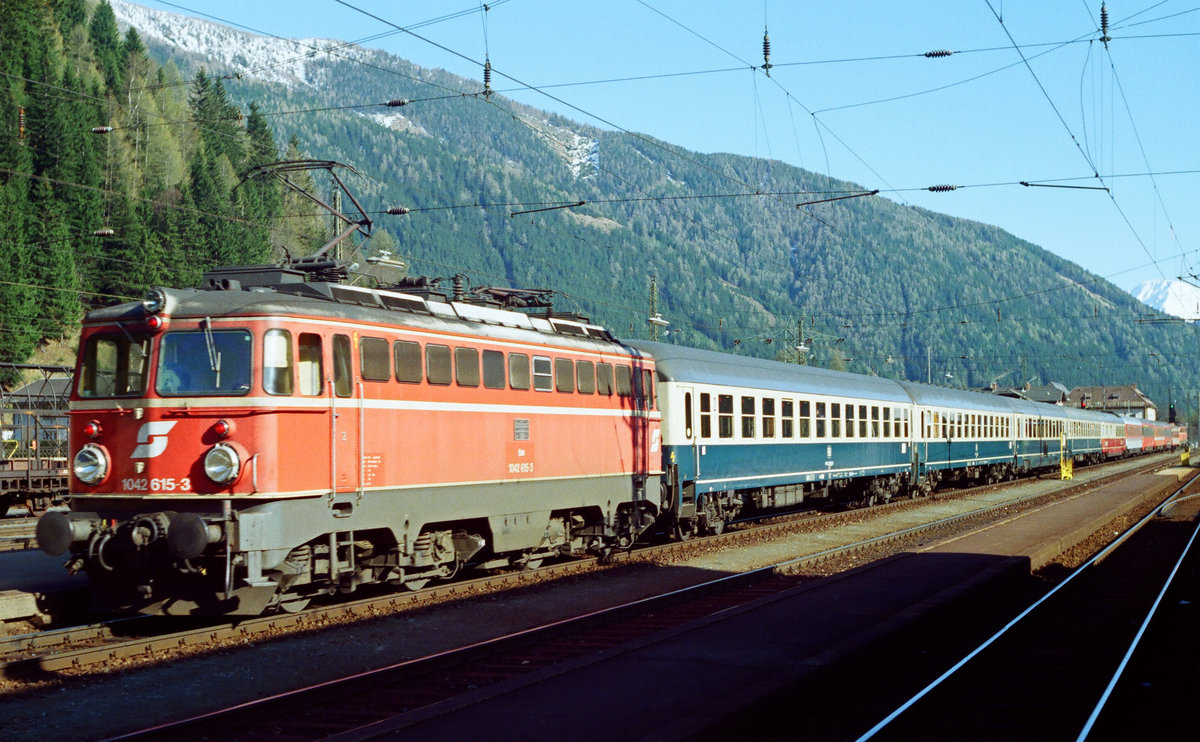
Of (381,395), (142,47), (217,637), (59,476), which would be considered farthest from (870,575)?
(142,47)

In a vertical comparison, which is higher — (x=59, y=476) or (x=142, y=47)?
(x=142, y=47)

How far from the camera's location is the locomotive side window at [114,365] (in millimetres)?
13797

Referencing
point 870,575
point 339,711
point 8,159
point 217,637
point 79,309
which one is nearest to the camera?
point 339,711

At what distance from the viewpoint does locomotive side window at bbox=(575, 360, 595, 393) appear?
19719mm

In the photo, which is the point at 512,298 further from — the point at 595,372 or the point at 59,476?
the point at 59,476

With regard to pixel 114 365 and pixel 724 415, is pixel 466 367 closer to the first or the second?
pixel 114 365

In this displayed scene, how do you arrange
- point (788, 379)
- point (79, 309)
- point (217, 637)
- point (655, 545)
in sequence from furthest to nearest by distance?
point (79, 309) < point (788, 379) < point (655, 545) < point (217, 637)

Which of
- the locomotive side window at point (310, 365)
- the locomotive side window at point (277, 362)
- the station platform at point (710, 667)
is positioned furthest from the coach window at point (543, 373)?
the locomotive side window at point (277, 362)

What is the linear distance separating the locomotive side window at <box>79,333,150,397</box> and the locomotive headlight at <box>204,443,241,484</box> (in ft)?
4.41

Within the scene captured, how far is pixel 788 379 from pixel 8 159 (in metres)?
64.8

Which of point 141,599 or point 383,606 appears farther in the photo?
point 383,606

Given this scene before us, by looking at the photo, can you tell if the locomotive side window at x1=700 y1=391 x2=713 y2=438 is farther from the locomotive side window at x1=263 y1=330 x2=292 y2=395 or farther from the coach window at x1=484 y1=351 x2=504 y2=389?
the locomotive side window at x1=263 y1=330 x2=292 y2=395

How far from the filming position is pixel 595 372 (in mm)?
20344

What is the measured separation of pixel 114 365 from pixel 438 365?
409 cm
